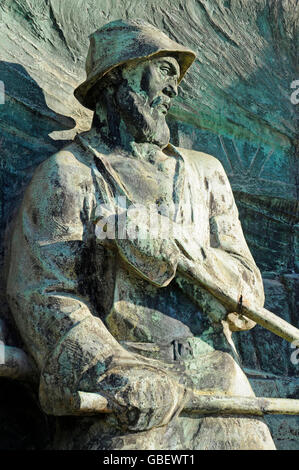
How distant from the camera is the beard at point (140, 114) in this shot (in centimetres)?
621

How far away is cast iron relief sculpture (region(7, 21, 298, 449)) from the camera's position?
549 cm

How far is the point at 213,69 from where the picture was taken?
7.71m

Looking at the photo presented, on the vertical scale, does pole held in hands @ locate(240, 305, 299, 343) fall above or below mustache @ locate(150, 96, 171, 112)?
below

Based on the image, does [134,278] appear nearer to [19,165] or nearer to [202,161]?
[202,161]

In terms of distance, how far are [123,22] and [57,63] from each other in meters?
0.95

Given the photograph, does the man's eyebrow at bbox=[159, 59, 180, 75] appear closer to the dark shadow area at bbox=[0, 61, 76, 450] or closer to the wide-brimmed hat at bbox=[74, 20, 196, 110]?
the wide-brimmed hat at bbox=[74, 20, 196, 110]

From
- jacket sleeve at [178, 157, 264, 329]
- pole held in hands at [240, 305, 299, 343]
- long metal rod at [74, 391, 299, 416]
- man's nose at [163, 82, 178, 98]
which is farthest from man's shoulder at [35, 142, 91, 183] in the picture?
long metal rod at [74, 391, 299, 416]

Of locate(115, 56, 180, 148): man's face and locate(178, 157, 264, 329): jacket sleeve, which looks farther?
locate(115, 56, 180, 148): man's face

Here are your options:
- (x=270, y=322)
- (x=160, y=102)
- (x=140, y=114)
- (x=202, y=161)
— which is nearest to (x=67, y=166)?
(x=140, y=114)

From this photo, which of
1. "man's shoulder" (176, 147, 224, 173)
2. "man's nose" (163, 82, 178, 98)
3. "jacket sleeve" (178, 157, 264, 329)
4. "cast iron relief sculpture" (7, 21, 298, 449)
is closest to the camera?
"cast iron relief sculpture" (7, 21, 298, 449)

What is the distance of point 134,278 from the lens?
5914 mm

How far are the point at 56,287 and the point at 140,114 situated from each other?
3.40 feet

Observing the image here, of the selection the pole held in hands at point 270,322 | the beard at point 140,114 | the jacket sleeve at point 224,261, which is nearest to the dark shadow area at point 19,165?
the beard at point 140,114
